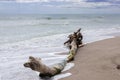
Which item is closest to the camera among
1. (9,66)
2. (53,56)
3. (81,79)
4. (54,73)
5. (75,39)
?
(81,79)

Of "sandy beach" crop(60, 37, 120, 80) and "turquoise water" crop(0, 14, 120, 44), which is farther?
"turquoise water" crop(0, 14, 120, 44)

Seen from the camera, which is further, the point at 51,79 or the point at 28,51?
the point at 28,51

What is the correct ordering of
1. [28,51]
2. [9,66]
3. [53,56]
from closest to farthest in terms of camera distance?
[9,66] < [53,56] < [28,51]

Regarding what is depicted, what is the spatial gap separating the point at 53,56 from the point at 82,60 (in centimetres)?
157

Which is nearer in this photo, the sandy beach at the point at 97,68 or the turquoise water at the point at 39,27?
the sandy beach at the point at 97,68

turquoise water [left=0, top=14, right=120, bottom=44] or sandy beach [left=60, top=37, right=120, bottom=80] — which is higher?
sandy beach [left=60, top=37, right=120, bottom=80]

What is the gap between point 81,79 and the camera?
7.82m

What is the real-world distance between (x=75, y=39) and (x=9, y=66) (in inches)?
229

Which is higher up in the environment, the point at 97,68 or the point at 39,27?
the point at 97,68

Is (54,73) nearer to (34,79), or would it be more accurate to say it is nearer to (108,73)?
(34,79)

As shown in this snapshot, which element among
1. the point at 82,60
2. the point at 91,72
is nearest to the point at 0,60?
the point at 82,60

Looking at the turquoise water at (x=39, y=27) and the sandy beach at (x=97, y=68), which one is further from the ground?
the sandy beach at (x=97, y=68)

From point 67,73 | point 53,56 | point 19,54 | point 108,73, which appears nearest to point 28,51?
point 19,54

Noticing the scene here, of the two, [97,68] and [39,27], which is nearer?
[97,68]
